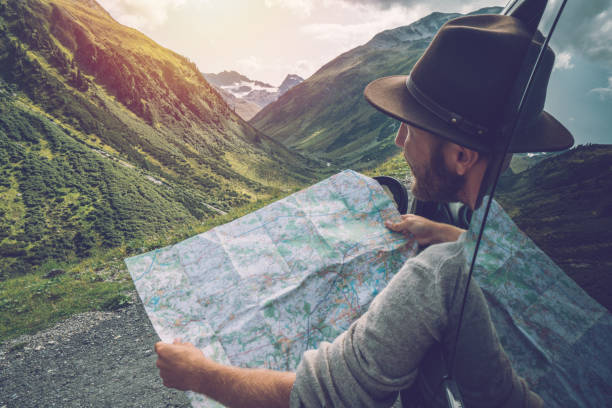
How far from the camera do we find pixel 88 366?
454cm

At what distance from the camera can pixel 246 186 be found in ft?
125

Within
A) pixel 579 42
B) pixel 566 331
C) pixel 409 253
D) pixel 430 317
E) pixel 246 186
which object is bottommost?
pixel 246 186

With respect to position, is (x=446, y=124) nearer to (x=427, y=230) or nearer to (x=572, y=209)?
(x=572, y=209)

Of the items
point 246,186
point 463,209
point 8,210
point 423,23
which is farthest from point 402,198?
point 423,23

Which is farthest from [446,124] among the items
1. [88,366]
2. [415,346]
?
[88,366]

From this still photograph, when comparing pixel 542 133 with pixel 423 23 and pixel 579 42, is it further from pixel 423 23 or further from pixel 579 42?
pixel 423 23

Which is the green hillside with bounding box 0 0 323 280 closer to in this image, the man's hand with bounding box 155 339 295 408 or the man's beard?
the man's hand with bounding box 155 339 295 408

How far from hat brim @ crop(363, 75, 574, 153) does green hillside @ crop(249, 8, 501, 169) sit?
5171 centimetres

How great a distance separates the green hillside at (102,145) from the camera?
17.7 m

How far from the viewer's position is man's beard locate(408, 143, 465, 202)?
1211 mm

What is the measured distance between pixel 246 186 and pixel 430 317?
1495 inches

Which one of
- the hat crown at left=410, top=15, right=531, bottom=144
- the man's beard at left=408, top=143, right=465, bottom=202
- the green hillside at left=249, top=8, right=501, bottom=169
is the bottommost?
the green hillside at left=249, top=8, right=501, bottom=169

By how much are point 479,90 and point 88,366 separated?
601cm

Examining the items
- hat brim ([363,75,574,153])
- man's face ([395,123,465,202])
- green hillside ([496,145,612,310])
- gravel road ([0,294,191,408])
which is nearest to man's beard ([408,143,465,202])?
man's face ([395,123,465,202])
